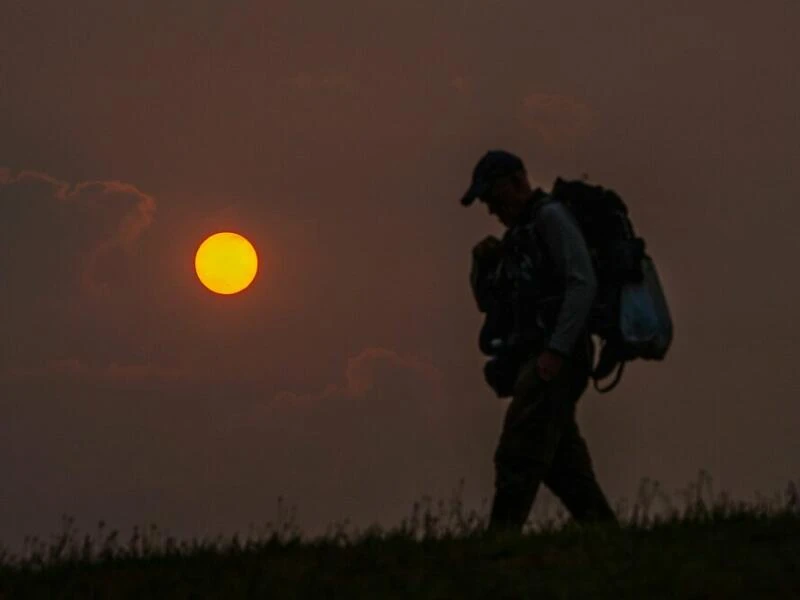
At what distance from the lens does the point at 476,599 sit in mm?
8492

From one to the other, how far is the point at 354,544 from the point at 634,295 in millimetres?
2157

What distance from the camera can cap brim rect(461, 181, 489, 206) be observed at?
35.0 feet

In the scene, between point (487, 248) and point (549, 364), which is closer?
point (549, 364)

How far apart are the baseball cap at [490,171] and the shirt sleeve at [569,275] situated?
39 cm

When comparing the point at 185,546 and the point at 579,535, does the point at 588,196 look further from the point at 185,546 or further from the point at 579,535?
the point at 185,546

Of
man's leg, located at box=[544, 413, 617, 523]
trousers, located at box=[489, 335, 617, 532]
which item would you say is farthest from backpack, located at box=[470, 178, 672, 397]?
man's leg, located at box=[544, 413, 617, 523]

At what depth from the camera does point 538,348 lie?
10.7 meters

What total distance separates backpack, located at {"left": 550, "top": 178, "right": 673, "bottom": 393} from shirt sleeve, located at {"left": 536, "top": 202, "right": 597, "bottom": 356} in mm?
222

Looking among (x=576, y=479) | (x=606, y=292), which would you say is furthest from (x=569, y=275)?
(x=576, y=479)

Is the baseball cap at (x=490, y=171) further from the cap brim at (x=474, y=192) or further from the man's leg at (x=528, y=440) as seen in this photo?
the man's leg at (x=528, y=440)

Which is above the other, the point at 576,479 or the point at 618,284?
the point at 618,284

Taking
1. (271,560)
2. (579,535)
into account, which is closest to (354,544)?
(271,560)

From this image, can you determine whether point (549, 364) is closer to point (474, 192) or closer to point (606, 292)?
point (606, 292)

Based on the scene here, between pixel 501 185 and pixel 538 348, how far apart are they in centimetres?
97
